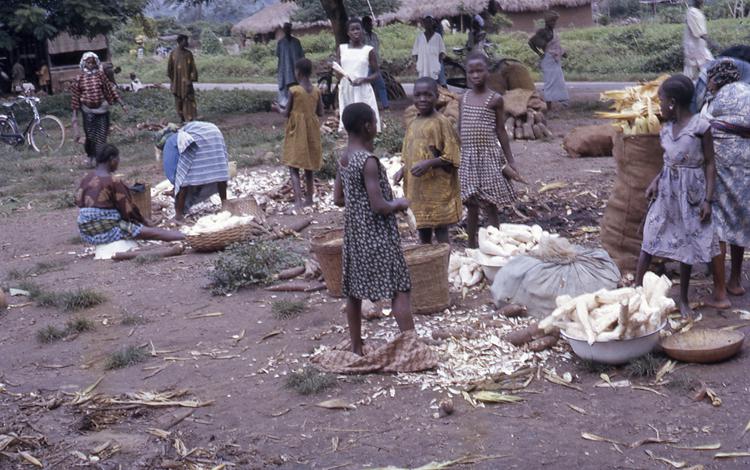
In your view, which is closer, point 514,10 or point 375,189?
point 375,189

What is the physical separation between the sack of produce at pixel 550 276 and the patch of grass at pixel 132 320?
8.34ft

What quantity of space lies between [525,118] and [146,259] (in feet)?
22.7

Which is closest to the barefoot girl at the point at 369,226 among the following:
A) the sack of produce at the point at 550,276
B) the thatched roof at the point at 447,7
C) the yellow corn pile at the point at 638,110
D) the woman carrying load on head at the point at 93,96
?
the sack of produce at the point at 550,276

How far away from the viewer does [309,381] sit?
5.02m

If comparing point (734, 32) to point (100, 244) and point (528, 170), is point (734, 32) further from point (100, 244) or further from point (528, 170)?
point (100, 244)

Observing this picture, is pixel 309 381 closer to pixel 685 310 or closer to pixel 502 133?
pixel 685 310

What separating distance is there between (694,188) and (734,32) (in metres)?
24.0

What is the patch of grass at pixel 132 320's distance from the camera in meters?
6.51

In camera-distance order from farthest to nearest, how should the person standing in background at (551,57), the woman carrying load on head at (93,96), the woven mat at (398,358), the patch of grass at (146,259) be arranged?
the person standing in background at (551,57) → the woman carrying load on head at (93,96) → the patch of grass at (146,259) → the woven mat at (398,358)

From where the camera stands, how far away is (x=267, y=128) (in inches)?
660

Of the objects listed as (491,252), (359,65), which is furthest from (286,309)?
(359,65)

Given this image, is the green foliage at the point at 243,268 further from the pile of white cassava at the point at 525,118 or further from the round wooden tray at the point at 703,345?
the pile of white cassava at the point at 525,118

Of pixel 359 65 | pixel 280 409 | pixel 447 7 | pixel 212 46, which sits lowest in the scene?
pixel 280 409

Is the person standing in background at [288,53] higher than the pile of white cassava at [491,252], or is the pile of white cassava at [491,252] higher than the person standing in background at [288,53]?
the person standing in background at [288,53]
